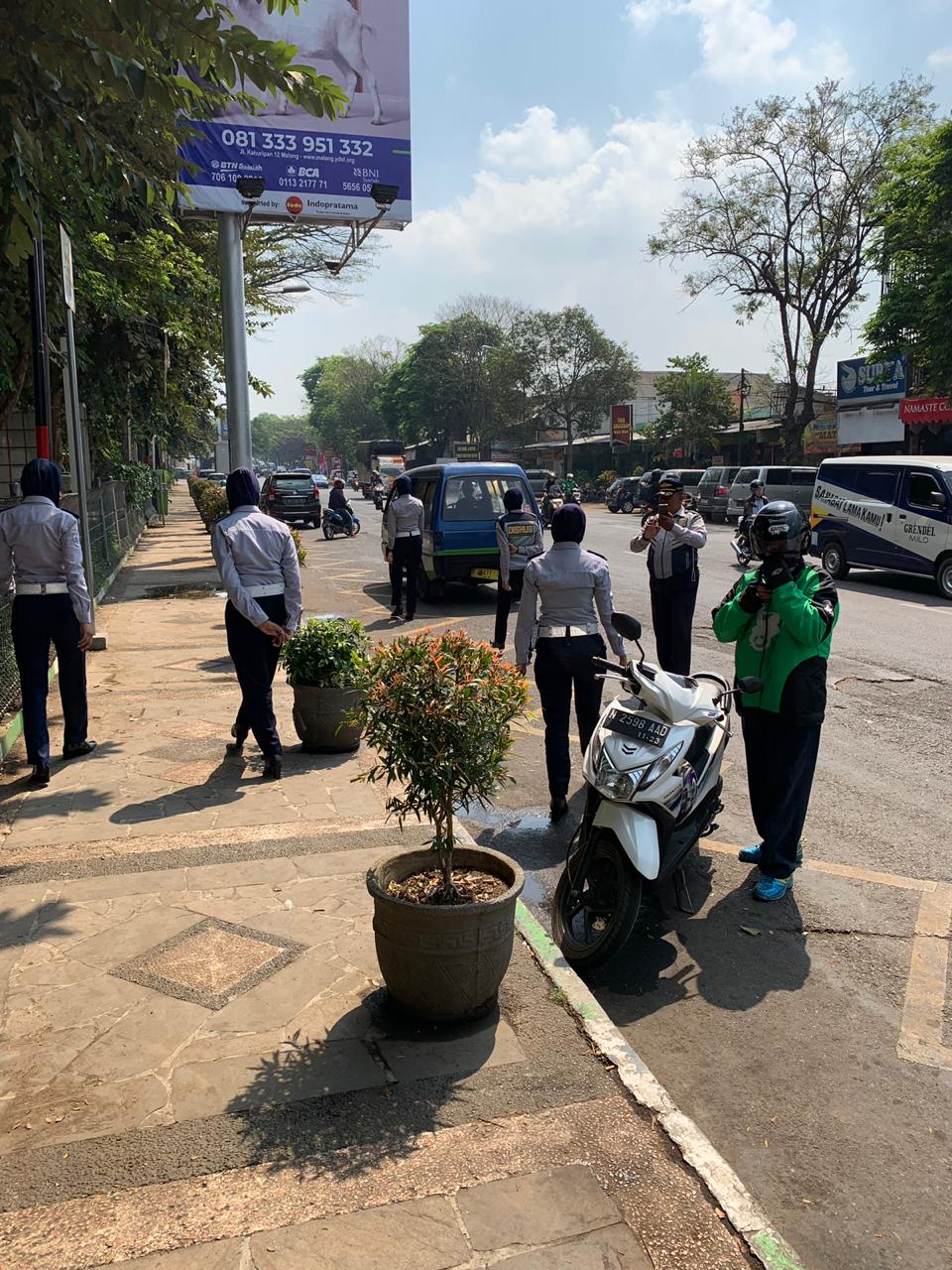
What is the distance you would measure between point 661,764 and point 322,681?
2886mm

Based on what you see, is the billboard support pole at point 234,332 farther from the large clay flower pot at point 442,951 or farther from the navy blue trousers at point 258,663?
the large clay flower pot at point 442,951

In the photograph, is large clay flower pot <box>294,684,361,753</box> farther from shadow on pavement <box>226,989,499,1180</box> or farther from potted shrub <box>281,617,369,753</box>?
shadow on pavement <box>226,989,499,1180</box>

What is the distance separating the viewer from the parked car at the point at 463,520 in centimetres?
1297

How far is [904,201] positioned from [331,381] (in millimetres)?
87269

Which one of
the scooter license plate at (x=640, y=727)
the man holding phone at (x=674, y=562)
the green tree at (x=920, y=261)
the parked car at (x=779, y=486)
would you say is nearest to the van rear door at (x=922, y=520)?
the man holding phone at (x=674, y=562)

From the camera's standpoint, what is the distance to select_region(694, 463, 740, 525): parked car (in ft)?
103

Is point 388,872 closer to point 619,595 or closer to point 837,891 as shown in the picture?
point 837,891

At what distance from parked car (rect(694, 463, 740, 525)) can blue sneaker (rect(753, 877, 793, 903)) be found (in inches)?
1094

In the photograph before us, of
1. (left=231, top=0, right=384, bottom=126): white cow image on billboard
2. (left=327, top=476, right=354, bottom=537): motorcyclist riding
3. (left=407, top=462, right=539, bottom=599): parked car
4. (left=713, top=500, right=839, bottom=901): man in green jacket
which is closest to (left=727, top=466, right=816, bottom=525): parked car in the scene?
(left=327, top=476, right=354, bottom=537): motorcyclist riding

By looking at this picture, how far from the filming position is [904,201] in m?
25.0

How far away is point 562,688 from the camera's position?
5.28 m

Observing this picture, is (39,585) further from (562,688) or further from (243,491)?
(562,688)

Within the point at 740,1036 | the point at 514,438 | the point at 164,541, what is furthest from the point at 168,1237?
the point at 514,438

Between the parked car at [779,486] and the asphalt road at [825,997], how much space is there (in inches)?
906
